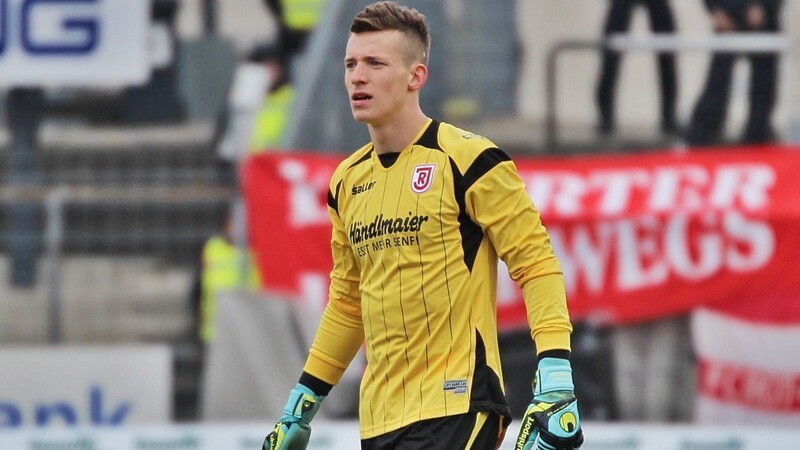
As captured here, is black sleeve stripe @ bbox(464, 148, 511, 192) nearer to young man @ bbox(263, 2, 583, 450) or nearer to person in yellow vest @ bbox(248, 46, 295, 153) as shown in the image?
young man @ bbox(263, 2, 583, 450)

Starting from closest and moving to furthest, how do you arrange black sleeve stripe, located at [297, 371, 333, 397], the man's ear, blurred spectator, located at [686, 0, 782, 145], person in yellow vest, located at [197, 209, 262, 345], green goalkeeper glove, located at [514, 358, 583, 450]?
1. green goalkeeper glove, located at [514, 358, 583, 450]
2. the man's ear
3. black sleeve stripe, located at [297, 371, 333, 397]
4. blurred spectator, located at [686, 0, 782, 145]
5. person in yellow vest, located at [197, 209, 262, 345]

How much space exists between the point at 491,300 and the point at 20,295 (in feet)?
20.5

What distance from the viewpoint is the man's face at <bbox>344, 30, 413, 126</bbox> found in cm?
440

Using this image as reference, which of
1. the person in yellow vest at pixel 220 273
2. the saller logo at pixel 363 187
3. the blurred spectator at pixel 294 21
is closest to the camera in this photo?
the saller logo at pixel 363 187

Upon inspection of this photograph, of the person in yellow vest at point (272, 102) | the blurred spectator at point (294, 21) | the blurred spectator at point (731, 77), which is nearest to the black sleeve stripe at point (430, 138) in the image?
the blurred spectator at point (731, 77)

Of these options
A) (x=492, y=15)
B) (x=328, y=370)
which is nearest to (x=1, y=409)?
(x=492, y=15)

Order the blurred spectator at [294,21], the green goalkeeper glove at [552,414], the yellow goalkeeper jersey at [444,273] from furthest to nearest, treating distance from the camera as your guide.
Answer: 1. the blurred spectator at [294,21]
2. the yellow goalkeeper jersey at [444,273]
3. the green goalkeeper glove at [552,414]

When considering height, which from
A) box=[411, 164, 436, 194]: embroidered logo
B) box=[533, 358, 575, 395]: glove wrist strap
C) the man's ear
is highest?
the man's ear

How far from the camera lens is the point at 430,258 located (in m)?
4.43

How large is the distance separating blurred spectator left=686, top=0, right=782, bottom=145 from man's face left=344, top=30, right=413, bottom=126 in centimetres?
581

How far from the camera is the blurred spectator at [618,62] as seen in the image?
10055mm

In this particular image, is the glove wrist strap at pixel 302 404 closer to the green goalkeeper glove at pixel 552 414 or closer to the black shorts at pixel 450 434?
the black shorts at pixel 450 434

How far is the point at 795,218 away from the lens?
30.0 ft

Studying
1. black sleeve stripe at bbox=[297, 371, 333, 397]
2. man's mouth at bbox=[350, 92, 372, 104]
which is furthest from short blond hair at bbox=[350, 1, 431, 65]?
black sleeve stripe at bbox=[297, 371, 333, 397]
